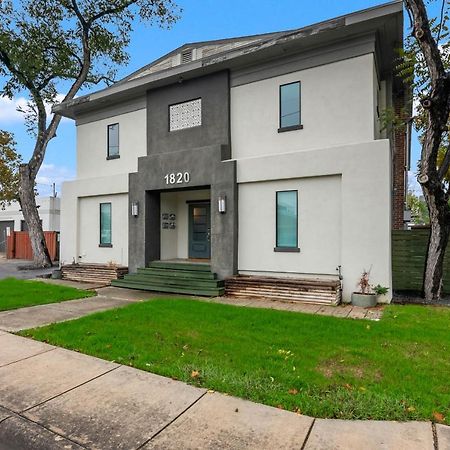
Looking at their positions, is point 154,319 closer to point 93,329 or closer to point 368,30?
point 93,329

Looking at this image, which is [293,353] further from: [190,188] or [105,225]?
[105,225]

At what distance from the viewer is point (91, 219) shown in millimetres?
13844

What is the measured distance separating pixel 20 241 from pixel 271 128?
19.4 m

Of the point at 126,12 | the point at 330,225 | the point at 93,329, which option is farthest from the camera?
the point at 126,12

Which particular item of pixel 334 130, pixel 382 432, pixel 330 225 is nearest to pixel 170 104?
pixel 334 130

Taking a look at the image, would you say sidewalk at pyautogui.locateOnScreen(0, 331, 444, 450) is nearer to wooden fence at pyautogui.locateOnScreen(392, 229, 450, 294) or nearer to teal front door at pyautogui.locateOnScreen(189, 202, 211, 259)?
wooden fence at pyautogui.locateOnScreen(392, 229, 450, 294)

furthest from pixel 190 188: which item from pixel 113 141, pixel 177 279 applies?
pixel 113 141

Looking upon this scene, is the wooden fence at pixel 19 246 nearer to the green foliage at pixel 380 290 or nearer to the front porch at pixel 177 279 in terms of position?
the front porch at pixel 177 279

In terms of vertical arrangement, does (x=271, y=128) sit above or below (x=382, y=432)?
above

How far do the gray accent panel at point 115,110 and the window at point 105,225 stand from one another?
126 inches

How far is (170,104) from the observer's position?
38.7 feet

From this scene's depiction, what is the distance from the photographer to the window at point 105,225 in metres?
13.4

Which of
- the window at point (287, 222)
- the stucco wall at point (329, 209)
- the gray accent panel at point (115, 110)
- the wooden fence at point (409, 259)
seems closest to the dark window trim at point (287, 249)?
the window at point (287, 222)

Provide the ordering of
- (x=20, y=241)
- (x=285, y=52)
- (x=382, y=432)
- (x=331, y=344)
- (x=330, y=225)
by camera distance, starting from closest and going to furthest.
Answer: (x=382, y=432)
(x=331, y=344)
(x=330, y=225)
(x=285, y=52)
(x=20, y=241)
